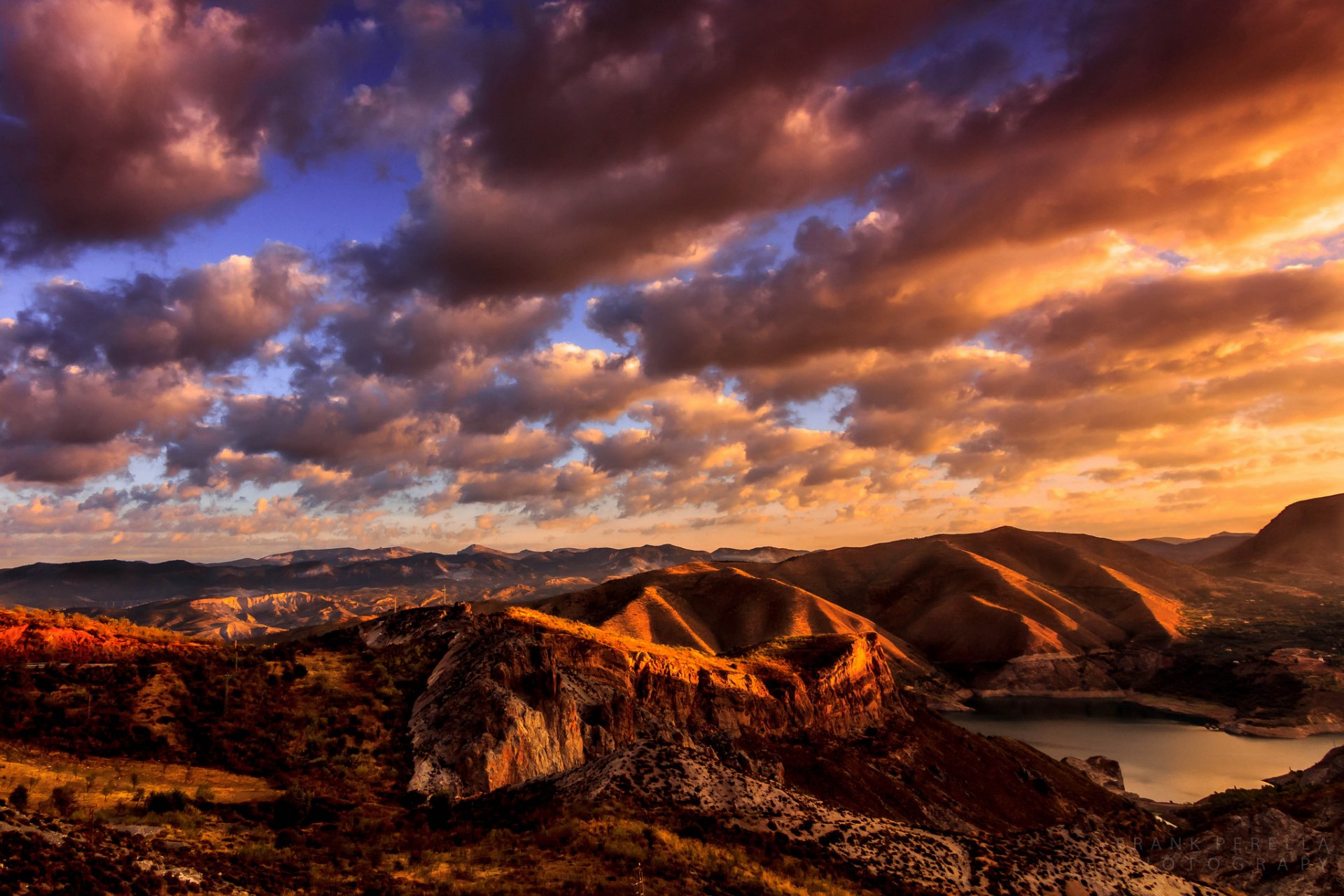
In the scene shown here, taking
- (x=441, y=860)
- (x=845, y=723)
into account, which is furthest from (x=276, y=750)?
(x=845, y=723)

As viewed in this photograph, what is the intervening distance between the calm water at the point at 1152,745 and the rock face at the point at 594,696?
48.3m

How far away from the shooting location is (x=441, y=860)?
65.8 ft

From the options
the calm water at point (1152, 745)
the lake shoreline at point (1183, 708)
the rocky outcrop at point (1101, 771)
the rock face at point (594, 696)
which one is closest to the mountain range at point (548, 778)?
the rock face at point (594, 696)

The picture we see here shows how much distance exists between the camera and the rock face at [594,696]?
36.4m

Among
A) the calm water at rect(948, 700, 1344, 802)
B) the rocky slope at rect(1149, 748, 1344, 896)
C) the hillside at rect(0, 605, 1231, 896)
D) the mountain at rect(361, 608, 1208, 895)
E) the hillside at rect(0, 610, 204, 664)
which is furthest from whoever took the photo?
the calm water at rect(948, 700, 1344, 802)

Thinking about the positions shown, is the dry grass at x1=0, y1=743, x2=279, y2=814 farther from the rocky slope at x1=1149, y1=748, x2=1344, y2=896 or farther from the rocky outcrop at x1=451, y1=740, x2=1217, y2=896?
the rocky slope at x1=1149, y1=748, x2=1344, y2=896

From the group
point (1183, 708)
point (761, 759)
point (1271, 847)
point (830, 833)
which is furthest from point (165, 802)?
point (1183, 708)

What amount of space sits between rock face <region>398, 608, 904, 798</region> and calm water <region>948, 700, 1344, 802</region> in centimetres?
4831

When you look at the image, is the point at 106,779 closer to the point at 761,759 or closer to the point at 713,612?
the point at 761,759

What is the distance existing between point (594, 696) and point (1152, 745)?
362 ft

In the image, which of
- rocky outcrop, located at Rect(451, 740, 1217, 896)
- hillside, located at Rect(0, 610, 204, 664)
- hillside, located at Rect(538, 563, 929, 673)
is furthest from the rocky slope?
hillside, located at Rect(538, 563, 929, 673)

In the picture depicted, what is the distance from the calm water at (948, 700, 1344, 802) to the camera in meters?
Result: 94.4

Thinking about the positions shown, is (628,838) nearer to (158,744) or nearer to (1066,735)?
(158,744)

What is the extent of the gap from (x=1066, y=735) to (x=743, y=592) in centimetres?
7464
